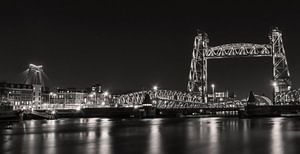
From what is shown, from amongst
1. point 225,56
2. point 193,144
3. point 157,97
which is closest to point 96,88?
point 157,97

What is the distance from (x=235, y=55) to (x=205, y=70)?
347 inches

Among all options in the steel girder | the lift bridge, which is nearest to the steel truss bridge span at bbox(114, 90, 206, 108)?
the lift bridge

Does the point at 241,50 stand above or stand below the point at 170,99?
above

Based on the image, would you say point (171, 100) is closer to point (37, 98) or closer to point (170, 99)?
point (170, 99)

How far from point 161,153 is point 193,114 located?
84489 mm

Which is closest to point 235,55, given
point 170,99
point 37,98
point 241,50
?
point 241,50

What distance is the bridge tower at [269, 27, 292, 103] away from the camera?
300 ft

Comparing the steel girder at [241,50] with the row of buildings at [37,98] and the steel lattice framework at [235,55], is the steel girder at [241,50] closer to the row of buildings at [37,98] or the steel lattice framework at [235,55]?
the steel lattice framework at [235,55]

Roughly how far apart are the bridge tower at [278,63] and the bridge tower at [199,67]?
633 inches

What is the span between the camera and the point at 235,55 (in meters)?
96.2

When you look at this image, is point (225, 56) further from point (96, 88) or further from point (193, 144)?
point (96, 88)

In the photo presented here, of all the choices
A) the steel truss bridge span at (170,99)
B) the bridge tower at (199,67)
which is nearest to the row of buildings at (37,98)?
the steel truss bridge span at (170,99)

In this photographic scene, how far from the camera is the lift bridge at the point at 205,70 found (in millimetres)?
92188

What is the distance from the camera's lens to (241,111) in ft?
305
